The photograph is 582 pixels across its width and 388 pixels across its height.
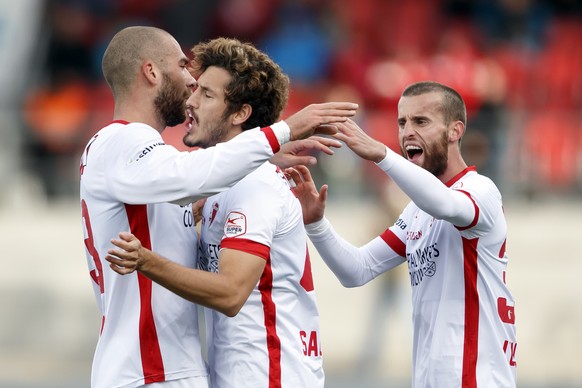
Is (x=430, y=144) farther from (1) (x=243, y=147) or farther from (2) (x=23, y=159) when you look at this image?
(2) (x=23, y=159)

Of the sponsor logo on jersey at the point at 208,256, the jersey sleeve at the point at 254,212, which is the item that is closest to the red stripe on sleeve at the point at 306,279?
the jersey sleeve at the point at 254,212

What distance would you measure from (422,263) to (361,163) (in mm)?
5939

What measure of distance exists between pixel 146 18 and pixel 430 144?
10761mm

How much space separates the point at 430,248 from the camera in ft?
20.3

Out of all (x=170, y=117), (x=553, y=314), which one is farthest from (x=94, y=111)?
(x=170, y=117)

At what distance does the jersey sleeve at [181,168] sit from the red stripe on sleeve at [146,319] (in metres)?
0.16

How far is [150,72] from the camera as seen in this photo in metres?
5.80

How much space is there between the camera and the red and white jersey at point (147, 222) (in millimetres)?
5316

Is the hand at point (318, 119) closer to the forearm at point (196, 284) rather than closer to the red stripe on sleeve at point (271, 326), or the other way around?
the red stripe on sleeve at point (271, 326)

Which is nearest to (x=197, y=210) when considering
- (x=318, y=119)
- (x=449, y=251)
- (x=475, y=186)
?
(x=318, y=119)

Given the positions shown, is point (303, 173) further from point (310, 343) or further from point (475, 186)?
point (310, 343)

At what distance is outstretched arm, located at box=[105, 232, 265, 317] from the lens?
5.00 meters

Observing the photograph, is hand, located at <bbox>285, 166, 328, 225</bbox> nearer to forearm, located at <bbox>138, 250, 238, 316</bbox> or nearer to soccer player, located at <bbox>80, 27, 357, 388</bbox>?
soccer player, located at <bbox>80, 27, 357, 388</bbox>

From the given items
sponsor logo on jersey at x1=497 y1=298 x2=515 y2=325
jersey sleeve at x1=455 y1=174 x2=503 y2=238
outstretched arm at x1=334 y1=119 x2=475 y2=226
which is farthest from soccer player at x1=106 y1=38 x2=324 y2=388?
sponsor logo on jersey at x1=497 y1=298 x2=515 y2=325
